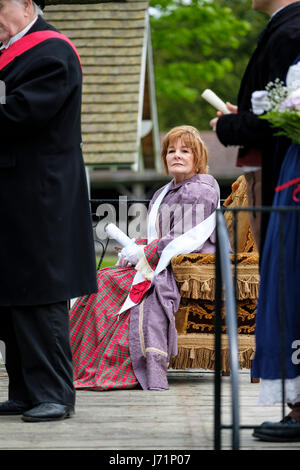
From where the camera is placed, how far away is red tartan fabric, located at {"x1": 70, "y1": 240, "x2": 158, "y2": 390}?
504cm

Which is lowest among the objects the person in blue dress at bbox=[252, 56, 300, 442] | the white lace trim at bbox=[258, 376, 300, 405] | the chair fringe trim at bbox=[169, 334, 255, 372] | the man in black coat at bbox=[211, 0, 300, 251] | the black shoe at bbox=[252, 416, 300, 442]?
the chair fringe trim at bbox=[169, 334, 255, 372]

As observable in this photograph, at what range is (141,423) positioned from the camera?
3.92m

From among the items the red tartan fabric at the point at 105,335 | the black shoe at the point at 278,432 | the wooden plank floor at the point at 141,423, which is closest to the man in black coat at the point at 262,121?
the black shoe at the point at 278,432

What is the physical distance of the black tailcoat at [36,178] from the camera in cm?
391

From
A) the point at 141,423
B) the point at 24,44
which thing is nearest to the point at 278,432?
the point at 141,423

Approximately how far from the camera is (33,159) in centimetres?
393

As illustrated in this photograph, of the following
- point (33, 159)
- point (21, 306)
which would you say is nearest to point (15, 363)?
point (21, 306)

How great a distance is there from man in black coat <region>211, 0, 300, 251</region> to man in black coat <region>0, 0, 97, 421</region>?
0.72 meters

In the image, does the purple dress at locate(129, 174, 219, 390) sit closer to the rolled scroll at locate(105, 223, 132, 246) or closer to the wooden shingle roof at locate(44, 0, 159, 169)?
the rolled scroll at locate(105, 223, 132, 246)

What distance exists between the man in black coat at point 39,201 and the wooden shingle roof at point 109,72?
5477 mm

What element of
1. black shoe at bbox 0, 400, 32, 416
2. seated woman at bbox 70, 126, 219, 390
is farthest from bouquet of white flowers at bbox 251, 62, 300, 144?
seated woman at bbox 70, 126, 219, 390

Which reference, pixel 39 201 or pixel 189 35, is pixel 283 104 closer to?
pixel 39 201

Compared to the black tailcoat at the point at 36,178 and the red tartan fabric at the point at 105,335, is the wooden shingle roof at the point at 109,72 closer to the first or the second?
the red tartan fabric at the point at 105,335
